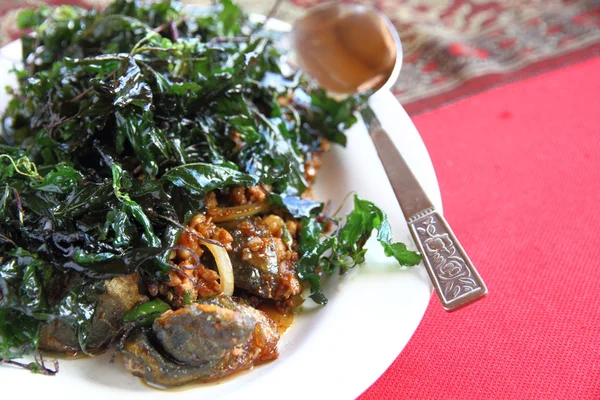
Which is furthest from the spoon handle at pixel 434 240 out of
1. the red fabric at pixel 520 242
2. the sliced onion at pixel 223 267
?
the sliced onion at pixel 223 267

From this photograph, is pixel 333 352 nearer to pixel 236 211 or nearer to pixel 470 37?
pixel 236 211

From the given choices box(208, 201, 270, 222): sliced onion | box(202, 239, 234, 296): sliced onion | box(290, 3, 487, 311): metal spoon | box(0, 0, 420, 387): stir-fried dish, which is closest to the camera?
box(0, 0, 420, 387): stir-fried dish

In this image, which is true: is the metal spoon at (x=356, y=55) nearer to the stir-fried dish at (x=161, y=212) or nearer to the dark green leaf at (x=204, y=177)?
the stir-fried dish at (x=161, y=212)

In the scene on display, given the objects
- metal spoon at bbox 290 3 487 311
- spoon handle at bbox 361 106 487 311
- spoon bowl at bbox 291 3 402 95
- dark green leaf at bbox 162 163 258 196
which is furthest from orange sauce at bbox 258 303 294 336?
spoon bowl at bbox 291 3 402 95

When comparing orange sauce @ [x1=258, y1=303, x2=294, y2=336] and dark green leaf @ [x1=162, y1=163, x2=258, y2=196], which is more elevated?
dark green leaf @ [x1=162, y1=163, x2=258, y2=196]

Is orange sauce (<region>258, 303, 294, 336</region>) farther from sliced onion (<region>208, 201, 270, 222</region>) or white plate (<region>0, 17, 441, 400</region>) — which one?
sliced onion (<region>208, 201, 270, 222</region>)

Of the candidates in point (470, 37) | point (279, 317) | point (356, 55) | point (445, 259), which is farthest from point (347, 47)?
point (279, 317)

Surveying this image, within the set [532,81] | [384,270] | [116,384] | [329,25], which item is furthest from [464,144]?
[116,384]
